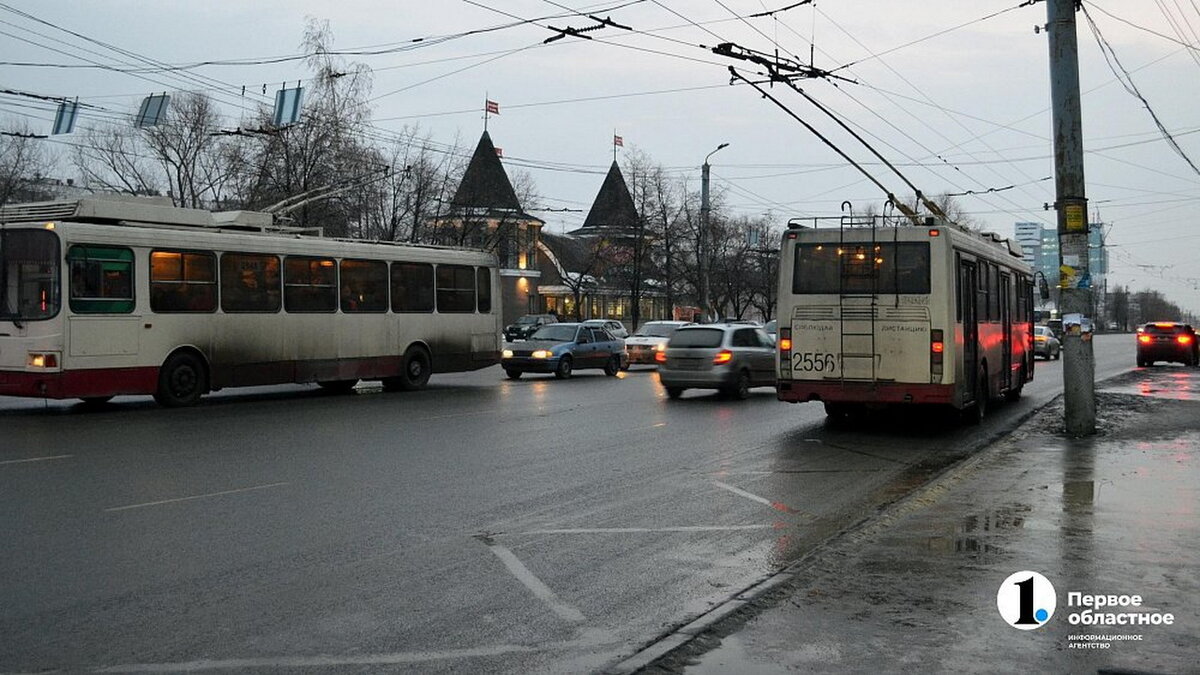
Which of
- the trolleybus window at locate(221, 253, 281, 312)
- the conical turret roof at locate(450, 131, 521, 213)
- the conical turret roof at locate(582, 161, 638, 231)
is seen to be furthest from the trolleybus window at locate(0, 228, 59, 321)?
the conical turret roof at locate(582, 161, 638, 231)

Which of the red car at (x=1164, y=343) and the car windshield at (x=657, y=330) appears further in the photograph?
the car windshield at (x=657, y=330)

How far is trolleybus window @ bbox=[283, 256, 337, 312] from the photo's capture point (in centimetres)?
2180

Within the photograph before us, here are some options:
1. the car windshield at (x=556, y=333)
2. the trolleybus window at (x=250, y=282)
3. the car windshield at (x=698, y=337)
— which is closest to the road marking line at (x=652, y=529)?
the trolleybus window at (x=250, y=282)

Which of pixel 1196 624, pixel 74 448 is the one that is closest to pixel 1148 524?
pixel 1196 624

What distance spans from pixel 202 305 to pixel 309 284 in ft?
8.94

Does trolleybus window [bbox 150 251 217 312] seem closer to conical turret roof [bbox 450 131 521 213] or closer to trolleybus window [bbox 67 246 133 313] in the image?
trolleybus window [bbox 67 246 133 313]

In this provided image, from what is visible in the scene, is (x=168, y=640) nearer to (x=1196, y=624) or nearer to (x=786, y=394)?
(x=1196, y=624)

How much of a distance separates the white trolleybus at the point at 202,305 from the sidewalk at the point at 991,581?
13443mm

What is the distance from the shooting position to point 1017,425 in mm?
17281

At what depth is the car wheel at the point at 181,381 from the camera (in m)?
19.1

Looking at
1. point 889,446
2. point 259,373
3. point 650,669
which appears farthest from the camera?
point 259,373

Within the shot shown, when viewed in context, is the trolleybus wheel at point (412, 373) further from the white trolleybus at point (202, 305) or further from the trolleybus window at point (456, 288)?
the trolleybus window at point (456, 288)

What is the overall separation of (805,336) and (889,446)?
225cm

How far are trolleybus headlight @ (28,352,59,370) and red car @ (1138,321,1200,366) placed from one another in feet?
113
